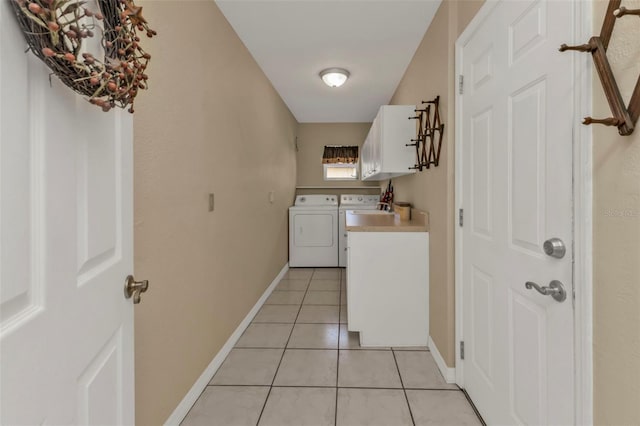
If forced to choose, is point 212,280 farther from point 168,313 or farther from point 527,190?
point 527,190

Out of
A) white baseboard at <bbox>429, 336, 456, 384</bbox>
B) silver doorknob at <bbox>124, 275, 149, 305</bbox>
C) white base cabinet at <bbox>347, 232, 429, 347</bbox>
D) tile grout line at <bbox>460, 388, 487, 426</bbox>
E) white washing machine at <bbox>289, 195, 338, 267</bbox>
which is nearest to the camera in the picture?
silver doorknob at <bbox>124, 275, 149, 305</bbox>

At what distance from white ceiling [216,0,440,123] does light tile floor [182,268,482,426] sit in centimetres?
231

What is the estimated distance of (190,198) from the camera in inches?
67.0

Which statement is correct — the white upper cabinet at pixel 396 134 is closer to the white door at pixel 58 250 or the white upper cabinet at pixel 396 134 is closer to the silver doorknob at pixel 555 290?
the silver doorknob at pixel 555 290

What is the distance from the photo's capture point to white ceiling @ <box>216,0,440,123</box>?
2113 millimetres

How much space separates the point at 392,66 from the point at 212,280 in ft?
8.22

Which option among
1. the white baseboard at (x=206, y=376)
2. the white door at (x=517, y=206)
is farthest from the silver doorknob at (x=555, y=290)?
the white baseboard at (x=206, y=376)

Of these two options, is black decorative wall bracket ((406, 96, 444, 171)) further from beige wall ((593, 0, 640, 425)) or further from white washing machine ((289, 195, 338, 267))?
white washing machine ((289, 195, 338, 267))

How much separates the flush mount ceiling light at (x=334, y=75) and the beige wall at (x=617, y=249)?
8.08ft

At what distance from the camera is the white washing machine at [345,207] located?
480cm

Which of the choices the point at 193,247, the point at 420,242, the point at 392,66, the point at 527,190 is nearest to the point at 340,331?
the point at 420,242

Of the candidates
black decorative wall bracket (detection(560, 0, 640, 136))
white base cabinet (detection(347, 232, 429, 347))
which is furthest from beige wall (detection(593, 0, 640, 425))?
white base cabinet (detection(347, 232, 429, 347))

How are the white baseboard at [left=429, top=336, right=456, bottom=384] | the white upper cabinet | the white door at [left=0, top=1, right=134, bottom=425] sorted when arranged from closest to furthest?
the white door at [left=0, top=1, right=134, bottom=425]
the white baseboard at [left=429, top=336, right=456, bottom=384]
the white upper cabinet

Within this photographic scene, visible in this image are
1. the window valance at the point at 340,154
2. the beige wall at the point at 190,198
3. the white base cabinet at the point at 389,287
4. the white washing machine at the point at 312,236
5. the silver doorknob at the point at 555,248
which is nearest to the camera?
the silver doorknob at the point at 555,248
